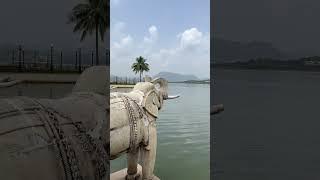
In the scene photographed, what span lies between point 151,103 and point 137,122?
0.79 feet

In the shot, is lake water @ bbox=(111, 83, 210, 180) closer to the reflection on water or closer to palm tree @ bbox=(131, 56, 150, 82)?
palm tree @ bbox=(131, 56, 150, 82)

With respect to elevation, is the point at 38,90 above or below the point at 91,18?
below

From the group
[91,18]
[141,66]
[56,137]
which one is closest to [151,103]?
[141,66]

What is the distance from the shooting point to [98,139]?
26.5 inches

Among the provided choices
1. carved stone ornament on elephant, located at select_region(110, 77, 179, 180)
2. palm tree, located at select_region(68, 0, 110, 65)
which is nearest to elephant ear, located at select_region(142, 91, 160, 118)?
carved stone ornament on elephant, located at select_region(110, 77, 179, 180)

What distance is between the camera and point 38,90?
65 centimetres

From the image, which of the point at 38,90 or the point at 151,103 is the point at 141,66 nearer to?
the point at 151,103

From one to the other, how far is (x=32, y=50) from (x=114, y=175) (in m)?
1.31

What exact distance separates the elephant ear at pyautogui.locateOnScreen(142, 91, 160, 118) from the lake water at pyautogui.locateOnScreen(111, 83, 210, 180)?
90mm
